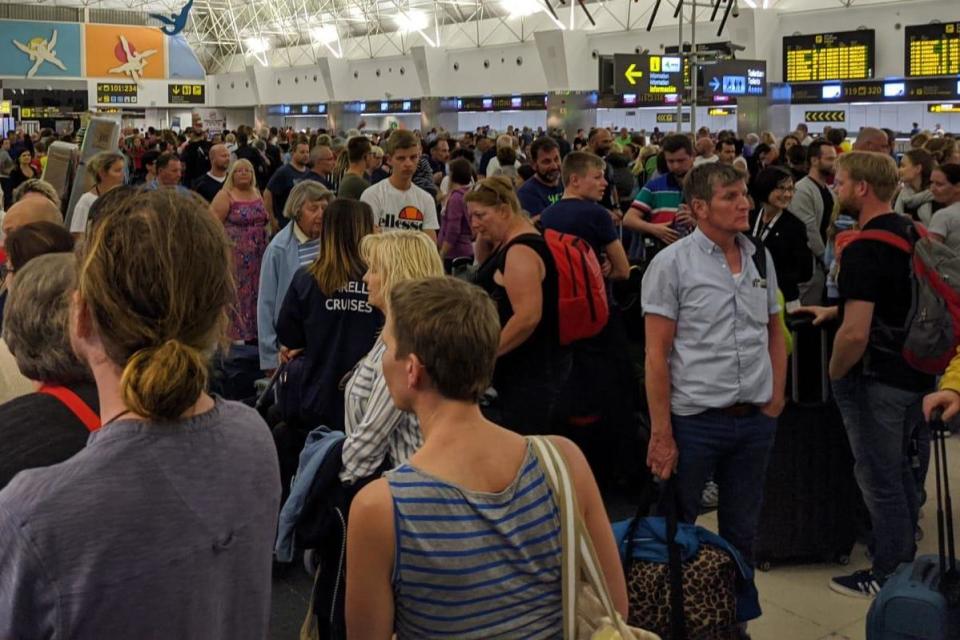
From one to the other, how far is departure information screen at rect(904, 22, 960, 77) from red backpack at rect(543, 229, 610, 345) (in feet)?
54.2

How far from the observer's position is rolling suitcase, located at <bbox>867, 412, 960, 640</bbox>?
3133 millimetres

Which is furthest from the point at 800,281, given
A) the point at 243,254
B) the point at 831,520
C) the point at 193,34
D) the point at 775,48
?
the point at 193,34

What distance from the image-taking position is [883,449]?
4.22m

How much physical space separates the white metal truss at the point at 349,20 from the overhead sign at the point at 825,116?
2144 mm

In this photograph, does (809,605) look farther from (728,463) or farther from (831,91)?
(831,91)

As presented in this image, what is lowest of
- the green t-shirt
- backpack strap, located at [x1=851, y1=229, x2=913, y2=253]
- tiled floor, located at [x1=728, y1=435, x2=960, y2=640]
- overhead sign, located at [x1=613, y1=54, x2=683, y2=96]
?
tiled floor, located at [x1=728, y1=435, x2=960, y2=640]

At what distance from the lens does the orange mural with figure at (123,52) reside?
41.1 m

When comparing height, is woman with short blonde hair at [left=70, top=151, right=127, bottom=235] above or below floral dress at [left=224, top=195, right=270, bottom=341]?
above

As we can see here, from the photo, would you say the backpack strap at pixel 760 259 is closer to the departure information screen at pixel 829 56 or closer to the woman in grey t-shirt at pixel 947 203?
the woman in grey t-shirt at pixel 947 203

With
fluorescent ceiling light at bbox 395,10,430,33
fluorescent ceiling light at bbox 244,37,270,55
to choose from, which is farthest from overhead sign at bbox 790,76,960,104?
fluorescent ceiling light at bbox 244,37,270,55

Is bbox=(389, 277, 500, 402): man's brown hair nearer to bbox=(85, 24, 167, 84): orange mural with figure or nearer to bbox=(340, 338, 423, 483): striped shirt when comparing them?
bbox=(340, 338, 423, 483): striped shirt

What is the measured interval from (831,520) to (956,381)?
5.61ft

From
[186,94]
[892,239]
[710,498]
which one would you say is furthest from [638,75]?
[186,94]

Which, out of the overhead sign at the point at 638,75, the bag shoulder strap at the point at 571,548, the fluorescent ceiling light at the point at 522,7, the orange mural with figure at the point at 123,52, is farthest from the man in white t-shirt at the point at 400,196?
the orange mural with figure at the point at 123,52
